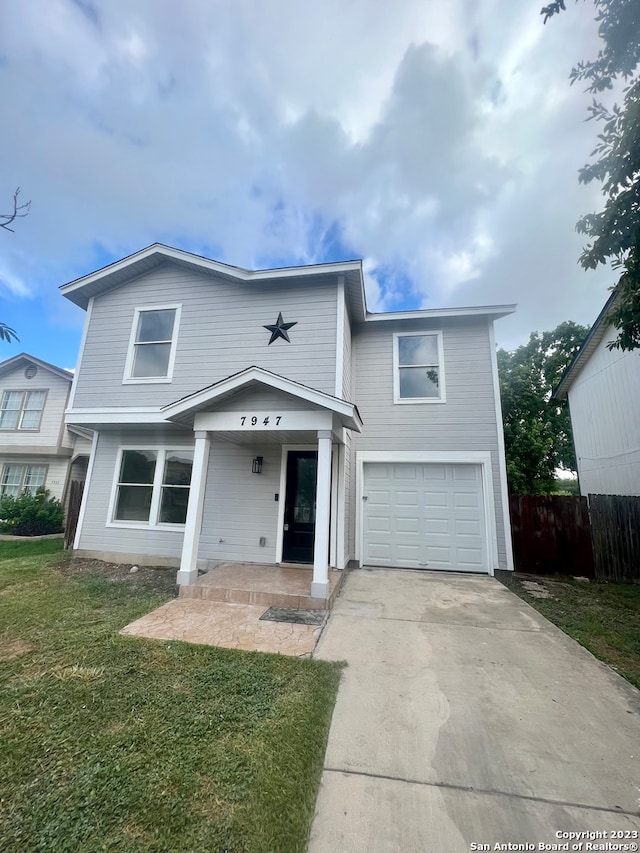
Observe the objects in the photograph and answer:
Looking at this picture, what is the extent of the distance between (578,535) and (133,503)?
9874mm

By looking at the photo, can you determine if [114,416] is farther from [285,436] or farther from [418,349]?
[418,349]

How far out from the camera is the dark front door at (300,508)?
273 inches

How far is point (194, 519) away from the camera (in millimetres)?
5723

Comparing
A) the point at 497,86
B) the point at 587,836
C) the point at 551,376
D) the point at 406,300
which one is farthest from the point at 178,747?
the point at 551,376

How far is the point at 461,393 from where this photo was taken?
791 centimetres

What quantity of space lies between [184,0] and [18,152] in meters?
4.97

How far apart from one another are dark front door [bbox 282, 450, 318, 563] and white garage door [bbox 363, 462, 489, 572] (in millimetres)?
1472

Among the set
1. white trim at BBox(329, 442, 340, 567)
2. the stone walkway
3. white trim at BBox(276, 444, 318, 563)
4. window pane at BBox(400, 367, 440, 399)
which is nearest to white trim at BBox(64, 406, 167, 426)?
white trim at BBox(276, 444, 318, 563)

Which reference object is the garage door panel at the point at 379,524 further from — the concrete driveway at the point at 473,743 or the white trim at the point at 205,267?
the white trim at the point at 205,267

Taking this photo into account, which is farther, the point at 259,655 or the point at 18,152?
the point at 18,152

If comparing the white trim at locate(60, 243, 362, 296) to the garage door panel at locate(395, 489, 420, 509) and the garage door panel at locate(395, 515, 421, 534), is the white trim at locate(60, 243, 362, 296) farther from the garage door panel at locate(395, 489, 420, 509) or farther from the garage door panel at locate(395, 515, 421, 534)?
the garage door panel at locate(395, 515, 421, 534)

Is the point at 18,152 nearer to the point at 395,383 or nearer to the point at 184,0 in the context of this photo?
the point at 184,0

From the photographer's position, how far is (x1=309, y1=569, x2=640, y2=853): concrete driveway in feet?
5.90

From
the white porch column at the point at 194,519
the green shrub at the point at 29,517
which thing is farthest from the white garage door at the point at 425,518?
the green shrub at the point at 29,517
